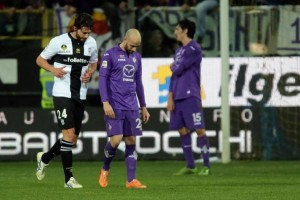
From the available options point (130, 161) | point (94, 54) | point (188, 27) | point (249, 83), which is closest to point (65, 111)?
point (94, 54)

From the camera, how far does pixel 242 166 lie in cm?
1980

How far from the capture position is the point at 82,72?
590 inches

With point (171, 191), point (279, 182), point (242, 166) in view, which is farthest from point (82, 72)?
point (242, 166)

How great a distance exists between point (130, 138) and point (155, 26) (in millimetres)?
7542

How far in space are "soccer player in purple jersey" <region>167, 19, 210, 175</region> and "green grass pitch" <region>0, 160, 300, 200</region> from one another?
476 mm

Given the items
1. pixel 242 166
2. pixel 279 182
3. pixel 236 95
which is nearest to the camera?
pixel 279 182

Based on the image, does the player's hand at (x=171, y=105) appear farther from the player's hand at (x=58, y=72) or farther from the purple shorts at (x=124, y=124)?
the player's hand at (x=58, y=72)

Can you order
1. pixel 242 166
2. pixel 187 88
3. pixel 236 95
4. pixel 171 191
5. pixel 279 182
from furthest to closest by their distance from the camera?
pixel 236 95 → pixel 242 166 → pixel 187 88 → pixel 279 182 → pixel 171 191

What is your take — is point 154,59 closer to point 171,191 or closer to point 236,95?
point 236,95

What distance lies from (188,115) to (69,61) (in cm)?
372

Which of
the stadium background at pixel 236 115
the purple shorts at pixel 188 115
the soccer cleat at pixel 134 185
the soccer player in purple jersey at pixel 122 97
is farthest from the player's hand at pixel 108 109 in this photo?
the stadium background at pixel 236 115

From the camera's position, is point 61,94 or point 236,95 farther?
point 236,95

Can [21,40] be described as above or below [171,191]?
above

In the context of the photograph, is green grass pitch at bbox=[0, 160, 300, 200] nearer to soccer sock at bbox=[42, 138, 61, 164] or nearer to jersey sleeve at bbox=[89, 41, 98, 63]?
soccer sock at bbox=[42, 138, 61, 164]
